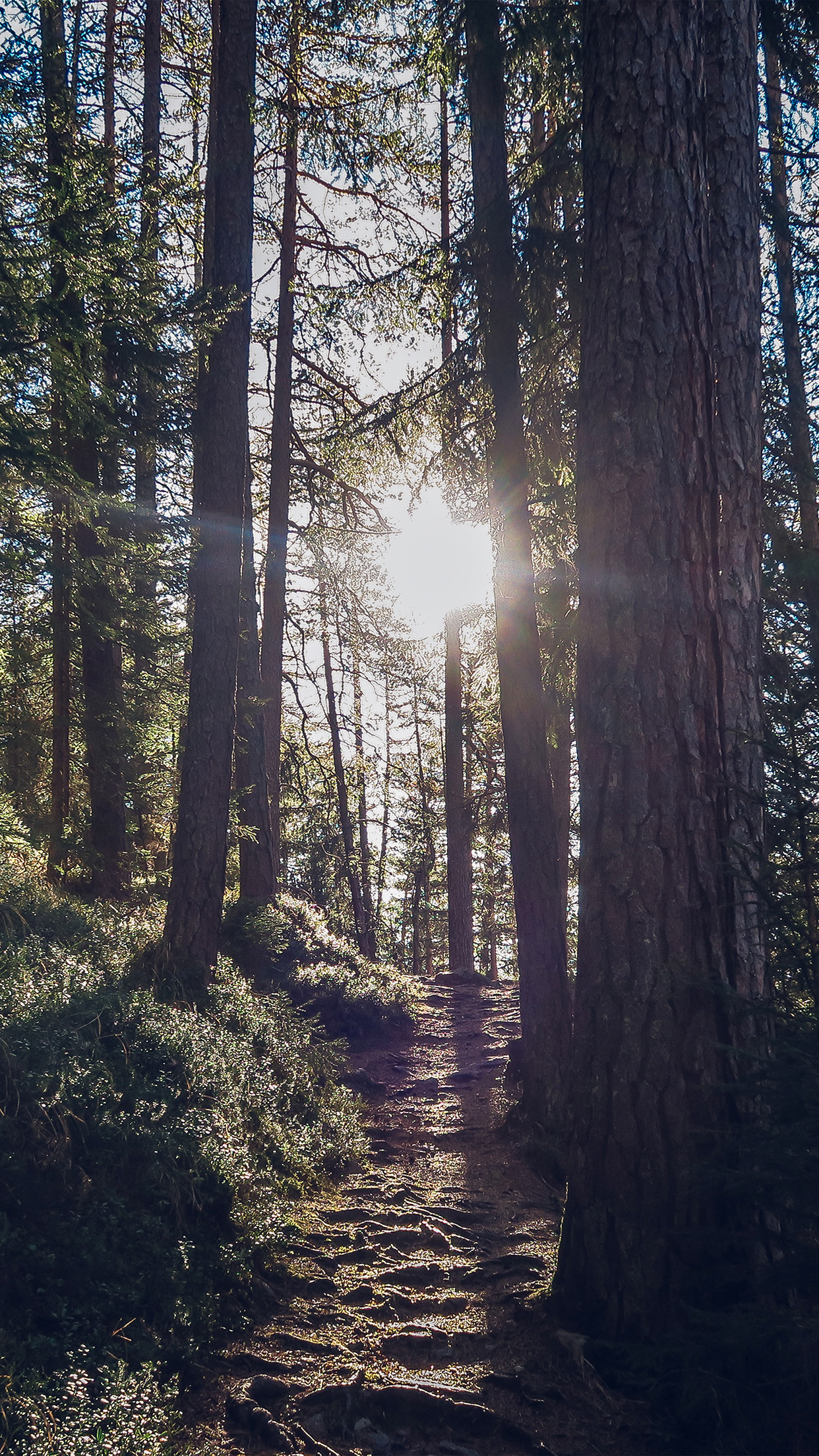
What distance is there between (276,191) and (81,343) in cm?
902

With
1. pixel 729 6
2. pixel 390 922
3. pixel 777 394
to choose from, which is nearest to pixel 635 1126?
pixel 729 6

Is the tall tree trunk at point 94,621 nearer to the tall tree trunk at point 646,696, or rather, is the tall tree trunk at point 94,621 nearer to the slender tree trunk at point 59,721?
the slender tree trunk at point 59,721

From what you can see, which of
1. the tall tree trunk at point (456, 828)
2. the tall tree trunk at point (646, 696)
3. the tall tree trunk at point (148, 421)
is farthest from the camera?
the tall tree trunk at point (456, 828)

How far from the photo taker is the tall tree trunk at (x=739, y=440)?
3568 millimetres

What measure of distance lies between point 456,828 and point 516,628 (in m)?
9.61

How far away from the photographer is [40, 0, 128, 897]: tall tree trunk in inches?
309

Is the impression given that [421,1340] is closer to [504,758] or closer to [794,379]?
[504,758]

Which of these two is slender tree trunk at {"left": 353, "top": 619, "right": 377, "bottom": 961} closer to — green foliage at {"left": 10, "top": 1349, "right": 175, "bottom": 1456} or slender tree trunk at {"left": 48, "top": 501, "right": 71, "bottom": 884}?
slender tree trunk at {"left": 48, "top": 501, "right": 71, "bottom": 884}

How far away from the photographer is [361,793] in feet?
84.6

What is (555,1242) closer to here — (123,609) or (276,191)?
(123,609)

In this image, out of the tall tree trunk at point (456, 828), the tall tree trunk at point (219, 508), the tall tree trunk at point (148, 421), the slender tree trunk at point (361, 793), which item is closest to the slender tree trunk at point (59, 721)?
the tall tree trunk at point (148, 421)

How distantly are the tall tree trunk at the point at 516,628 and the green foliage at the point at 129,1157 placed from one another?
5.74ft

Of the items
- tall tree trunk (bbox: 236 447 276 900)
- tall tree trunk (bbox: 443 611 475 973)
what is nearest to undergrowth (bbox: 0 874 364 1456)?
tall tree trunk (bbox: 236 447 276 900)

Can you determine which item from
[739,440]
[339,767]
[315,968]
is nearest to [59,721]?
[315,968]
